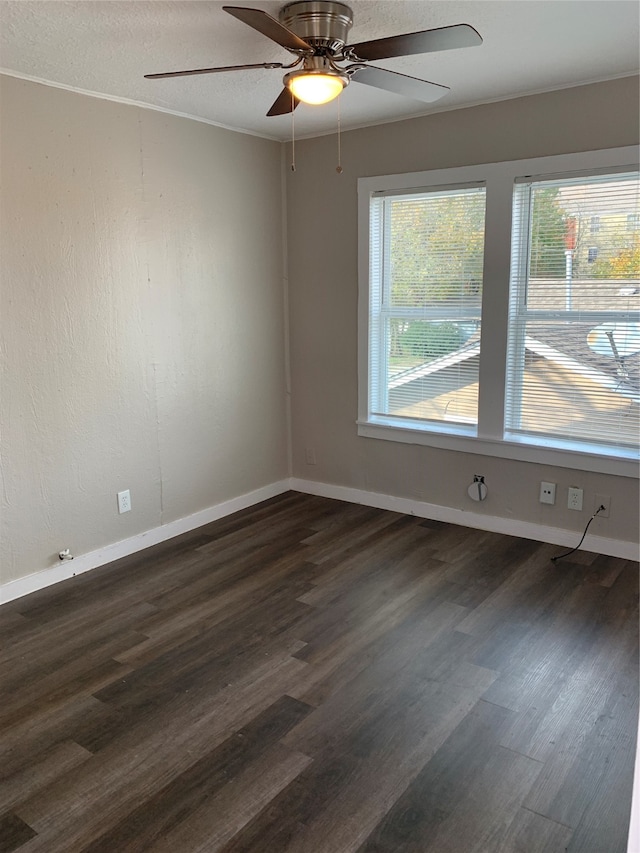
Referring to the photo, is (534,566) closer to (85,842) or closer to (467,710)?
(467,710)

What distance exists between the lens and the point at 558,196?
135 inches

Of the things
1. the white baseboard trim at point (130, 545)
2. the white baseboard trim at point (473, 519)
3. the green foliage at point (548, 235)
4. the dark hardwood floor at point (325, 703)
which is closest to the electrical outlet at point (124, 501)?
the white baseboard trim at point (130, 545)

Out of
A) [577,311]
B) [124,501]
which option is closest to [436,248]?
[577,311]

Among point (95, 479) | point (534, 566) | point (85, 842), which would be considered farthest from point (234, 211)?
point (85, 842)

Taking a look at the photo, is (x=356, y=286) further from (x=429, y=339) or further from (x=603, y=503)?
Answer: (x=603, y=503)

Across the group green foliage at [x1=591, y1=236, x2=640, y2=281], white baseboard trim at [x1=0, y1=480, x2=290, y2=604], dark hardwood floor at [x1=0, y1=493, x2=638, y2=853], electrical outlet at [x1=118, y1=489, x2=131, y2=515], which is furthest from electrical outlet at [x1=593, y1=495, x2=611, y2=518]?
electrical outlet at [x1=118, y1=489, x2=131, y2=515]

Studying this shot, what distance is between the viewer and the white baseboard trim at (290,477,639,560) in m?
3.54

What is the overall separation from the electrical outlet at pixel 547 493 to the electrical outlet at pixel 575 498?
0.28ft

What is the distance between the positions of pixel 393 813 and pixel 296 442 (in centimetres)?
309

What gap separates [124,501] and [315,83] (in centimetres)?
239

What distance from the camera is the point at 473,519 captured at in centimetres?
401

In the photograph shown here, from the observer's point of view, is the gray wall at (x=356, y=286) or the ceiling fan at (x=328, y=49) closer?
the ceiling fan at (x=328, y=49)

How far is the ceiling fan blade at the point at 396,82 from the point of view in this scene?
2383mm

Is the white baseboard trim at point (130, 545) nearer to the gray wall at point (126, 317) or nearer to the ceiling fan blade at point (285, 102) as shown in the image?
the gray wall at point (126, 317)
